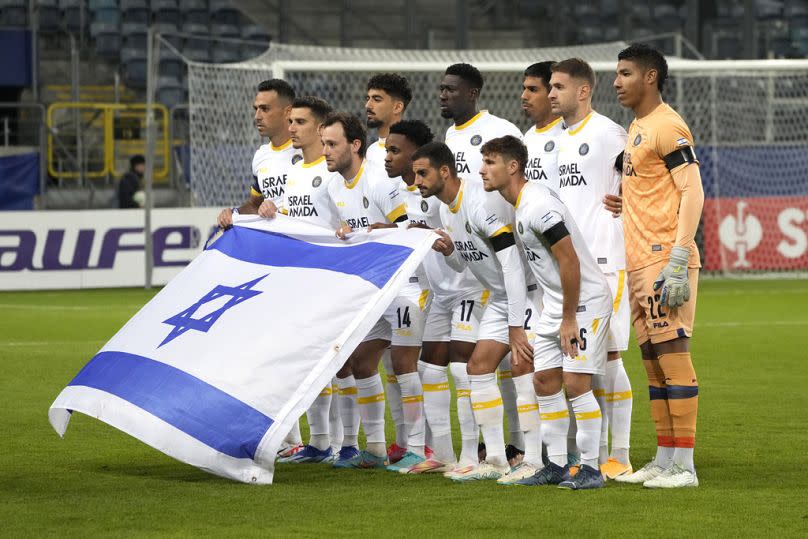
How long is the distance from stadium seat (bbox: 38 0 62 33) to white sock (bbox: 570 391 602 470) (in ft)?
62.2

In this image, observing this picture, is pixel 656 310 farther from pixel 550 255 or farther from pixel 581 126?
pixel 581 126

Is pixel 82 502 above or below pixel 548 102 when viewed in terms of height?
below

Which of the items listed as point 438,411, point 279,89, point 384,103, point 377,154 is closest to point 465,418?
point 438,411

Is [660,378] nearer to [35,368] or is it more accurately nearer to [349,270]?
[349,270]

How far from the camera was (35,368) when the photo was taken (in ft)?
38.6

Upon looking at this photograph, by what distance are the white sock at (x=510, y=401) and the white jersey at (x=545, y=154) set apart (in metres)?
0.96

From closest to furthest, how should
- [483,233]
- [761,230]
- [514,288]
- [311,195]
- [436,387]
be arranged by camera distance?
[514,288], [483,233], [436,387], [311,195], [761,230]

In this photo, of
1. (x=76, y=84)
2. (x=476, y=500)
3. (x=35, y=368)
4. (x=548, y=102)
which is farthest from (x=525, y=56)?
(x=476, y=500)

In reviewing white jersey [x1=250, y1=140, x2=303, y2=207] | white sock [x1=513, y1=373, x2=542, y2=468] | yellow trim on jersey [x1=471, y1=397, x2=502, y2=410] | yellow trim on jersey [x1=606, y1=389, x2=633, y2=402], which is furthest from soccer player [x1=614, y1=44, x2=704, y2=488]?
white jersey [x1=250, y1=140, x2=303, y2=207]

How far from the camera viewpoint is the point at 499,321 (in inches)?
274

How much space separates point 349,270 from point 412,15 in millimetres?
17685

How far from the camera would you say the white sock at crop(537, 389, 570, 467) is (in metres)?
6.62

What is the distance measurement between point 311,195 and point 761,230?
48.1ft

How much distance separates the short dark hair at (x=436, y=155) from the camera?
6844mm
